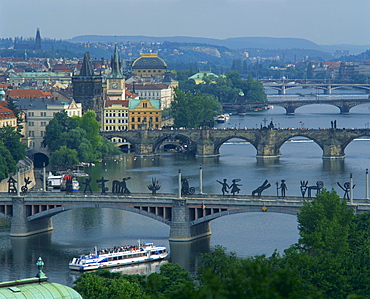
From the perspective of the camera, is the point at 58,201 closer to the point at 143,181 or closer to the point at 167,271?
the point at 167,271

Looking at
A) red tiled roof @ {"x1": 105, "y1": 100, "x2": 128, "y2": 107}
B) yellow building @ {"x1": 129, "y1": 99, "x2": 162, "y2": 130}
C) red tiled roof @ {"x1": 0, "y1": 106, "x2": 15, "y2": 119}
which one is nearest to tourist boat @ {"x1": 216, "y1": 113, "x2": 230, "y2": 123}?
yellow building @ {"x1": 129, "y1": 99, "x2": 162, "y2": 130}

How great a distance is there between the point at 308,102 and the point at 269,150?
58.2 metres

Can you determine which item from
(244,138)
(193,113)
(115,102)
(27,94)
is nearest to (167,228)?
(244,138)

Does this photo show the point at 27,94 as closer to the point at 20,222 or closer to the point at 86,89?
the point at 86,89

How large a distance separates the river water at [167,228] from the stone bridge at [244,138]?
151cm

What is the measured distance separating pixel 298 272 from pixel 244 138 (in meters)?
77.3

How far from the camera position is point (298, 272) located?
45.4 meters

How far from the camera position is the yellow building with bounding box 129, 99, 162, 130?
136 metres

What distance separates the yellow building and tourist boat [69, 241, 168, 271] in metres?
70.9

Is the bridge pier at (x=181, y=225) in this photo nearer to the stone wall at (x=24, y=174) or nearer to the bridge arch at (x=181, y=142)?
the stone wall at (x=24, y=174)

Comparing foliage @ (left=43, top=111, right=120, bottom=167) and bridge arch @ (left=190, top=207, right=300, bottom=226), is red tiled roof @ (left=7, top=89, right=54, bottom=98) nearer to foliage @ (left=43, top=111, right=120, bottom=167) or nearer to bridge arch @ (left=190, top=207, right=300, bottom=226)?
foliage @ (left=43, top=111, right=120, bottom=167)

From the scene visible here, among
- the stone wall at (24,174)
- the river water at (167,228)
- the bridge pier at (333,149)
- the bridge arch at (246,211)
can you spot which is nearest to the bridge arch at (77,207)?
the river water at (167,228)

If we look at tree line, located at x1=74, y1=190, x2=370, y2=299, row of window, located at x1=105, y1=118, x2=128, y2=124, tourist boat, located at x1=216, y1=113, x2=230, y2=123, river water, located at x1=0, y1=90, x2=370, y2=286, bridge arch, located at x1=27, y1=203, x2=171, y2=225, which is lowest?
river water, located at x1=0, y1=90, x2=370, y2=286

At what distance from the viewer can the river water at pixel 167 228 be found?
6397 centimetres
